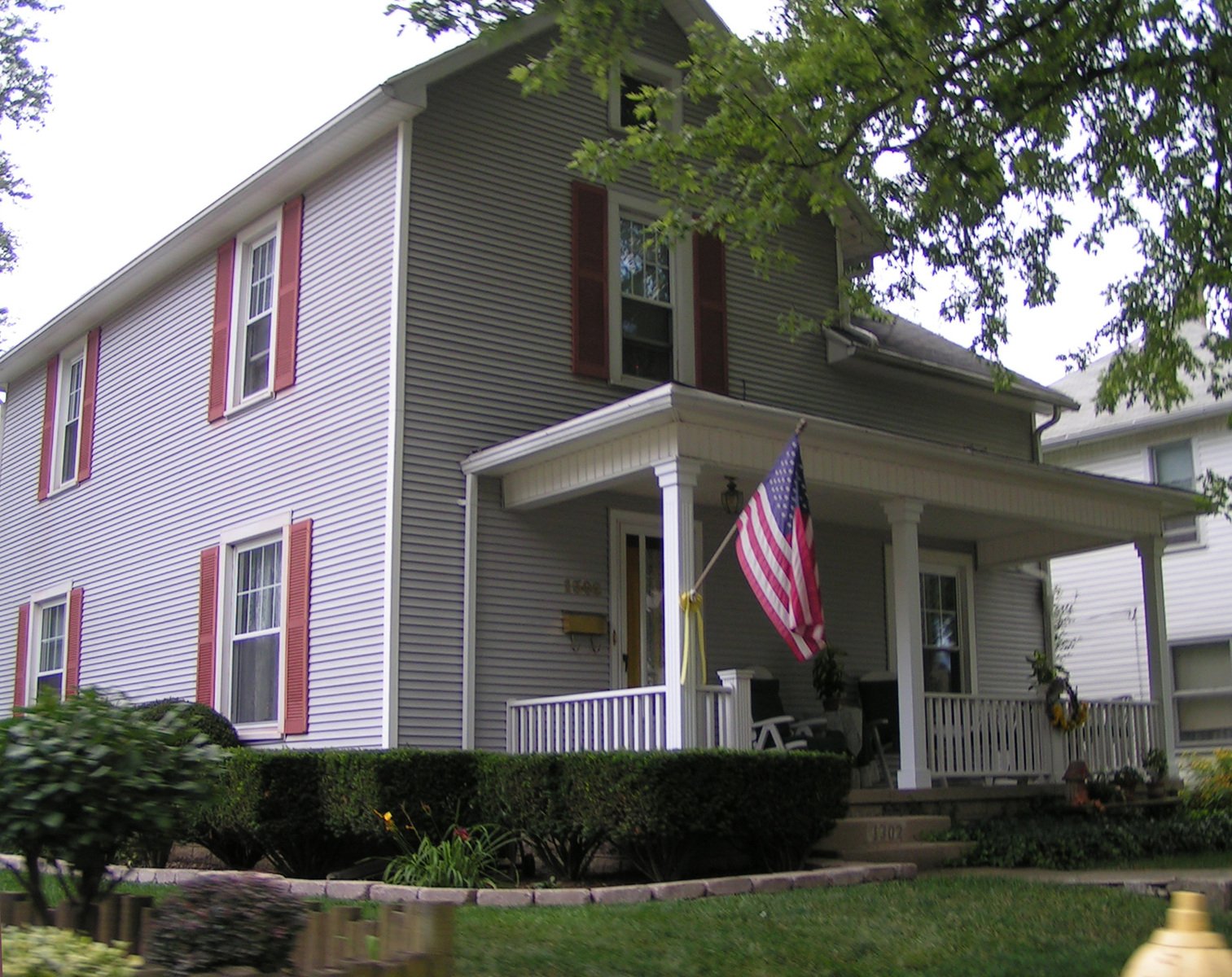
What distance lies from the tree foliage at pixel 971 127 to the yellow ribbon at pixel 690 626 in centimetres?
302

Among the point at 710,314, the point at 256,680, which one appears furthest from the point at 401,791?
the point at 710,314

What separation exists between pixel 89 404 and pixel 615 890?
11668 mm

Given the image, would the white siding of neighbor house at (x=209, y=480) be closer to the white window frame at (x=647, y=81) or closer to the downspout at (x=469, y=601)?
the downspout at (x=469, y=601)

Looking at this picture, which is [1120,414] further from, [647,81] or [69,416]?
[69,416]

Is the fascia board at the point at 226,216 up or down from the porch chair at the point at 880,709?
up

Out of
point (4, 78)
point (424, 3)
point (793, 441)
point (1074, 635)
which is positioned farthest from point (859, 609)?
point (4, 78)

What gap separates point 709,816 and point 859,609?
605 centimetres

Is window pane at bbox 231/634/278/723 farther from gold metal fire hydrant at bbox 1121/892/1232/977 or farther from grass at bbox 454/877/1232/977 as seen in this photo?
gold metal fire hydrant at bbox 1121/892/1232/977

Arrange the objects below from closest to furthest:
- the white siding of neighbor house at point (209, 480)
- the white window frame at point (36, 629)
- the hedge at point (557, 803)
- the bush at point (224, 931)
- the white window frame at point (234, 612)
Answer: the bush at point (224, 931)
the hedge at point (557, 803)
the white siding of neighbor house at point (209, 480)
the white window frame at point (234, 612)
the white window frame at point (36, 629)

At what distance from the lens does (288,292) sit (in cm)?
1412

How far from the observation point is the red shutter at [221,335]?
1499 centimetres

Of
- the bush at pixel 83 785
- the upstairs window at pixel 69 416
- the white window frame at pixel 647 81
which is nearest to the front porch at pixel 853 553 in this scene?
the white window frame at pixel 647 81

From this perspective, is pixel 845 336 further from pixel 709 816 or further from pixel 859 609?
pixel 709 816

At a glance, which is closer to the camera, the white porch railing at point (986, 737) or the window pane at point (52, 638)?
the white porch railing at point (986, 737)
